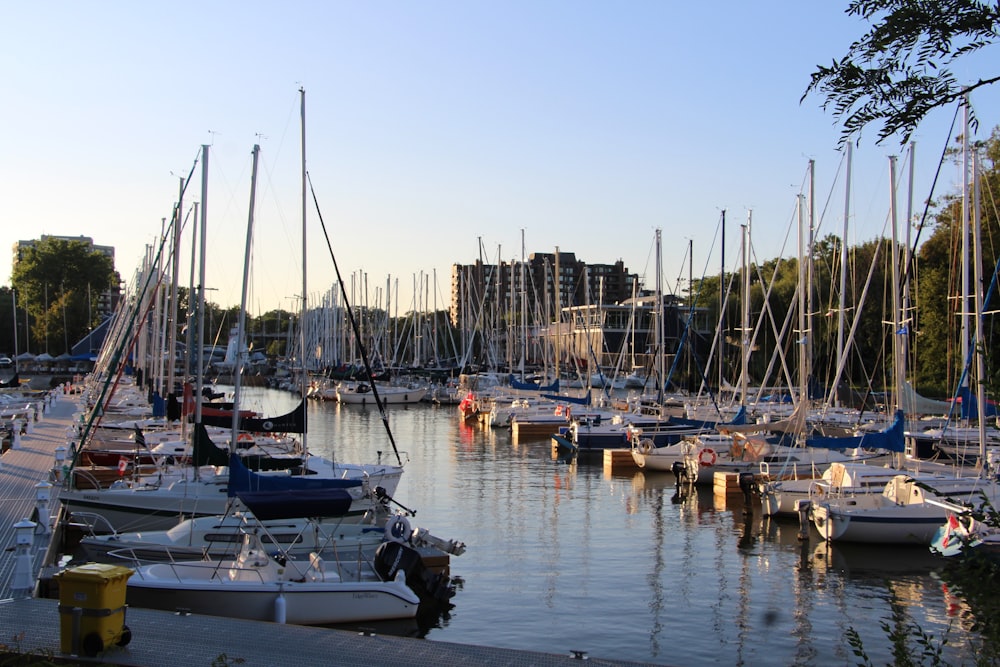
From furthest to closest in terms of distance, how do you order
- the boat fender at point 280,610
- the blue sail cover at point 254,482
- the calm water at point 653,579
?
1. the blue sail cover at point 254,482
2. the calm water at point 653,579
3. the boat fender at point 280,610

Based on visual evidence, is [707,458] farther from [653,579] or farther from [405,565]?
[405,565]

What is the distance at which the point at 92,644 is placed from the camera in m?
12.3

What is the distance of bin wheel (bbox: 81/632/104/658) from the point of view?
40.1 ft

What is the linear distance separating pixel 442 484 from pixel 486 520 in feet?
27.1

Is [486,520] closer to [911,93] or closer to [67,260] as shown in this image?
[911,93]

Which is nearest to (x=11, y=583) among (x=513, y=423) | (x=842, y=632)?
(x=842, y=632)

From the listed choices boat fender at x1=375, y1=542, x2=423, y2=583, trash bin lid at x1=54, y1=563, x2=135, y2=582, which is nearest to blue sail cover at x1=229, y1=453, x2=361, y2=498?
boat fender at x1=375, y1=542, x2=423, y2=583

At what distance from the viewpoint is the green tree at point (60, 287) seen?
131 meters

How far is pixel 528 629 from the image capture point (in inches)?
775

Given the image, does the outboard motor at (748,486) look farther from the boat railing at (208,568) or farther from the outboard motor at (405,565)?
the boat railing at (208,568)

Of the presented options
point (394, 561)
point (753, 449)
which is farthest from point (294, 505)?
point (753, 449)

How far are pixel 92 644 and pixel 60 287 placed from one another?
139375 millimetres

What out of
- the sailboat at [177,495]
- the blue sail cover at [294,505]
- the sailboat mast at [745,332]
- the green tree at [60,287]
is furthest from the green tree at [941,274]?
the green tree at [60,287]

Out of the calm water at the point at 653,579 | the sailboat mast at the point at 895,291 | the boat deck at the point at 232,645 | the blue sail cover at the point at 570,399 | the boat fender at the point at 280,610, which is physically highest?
the sailboat mast at the point at 895,291
